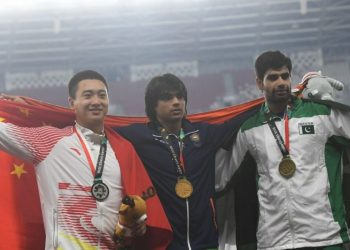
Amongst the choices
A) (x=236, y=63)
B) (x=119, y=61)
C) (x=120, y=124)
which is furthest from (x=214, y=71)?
(x=120, y=124)

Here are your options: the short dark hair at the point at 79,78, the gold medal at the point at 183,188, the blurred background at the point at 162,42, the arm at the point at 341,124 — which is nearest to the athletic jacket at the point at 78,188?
the gold medal at the point at 183,188

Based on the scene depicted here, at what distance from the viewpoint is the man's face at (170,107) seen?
82.4 inches

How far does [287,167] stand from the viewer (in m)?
1.99

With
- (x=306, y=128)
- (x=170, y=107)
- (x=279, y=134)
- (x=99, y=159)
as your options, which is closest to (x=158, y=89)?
(x=170, y=107)

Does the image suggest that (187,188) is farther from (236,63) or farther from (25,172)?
(236,63)

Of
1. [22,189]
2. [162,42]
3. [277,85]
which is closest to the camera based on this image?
[277,85]

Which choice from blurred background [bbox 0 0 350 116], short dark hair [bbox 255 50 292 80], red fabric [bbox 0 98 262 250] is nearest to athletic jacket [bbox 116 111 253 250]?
red fabric [bbox 0 98 262 250]

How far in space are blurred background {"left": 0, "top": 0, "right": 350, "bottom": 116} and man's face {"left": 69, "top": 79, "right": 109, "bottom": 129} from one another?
10.3 meters

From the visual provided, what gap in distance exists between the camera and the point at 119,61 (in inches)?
518

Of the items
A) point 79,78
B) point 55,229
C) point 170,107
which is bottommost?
point 55,229

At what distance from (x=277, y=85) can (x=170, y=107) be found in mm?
492

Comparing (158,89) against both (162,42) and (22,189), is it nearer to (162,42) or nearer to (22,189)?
(22,189)

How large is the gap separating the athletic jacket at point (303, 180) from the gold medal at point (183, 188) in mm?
331

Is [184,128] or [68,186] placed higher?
[184,128]
